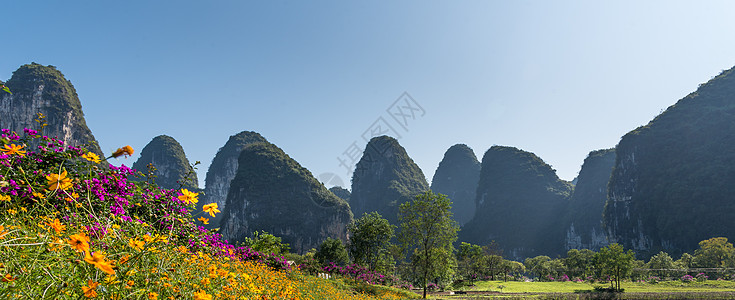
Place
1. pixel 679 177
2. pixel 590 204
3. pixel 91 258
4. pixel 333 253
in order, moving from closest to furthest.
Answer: pixel 91 258 → pixel 333 253 → pixel 679 177 → pixel 590 204

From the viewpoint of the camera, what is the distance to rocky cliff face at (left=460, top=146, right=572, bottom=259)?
108 m

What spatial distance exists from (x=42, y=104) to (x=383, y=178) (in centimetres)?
10024

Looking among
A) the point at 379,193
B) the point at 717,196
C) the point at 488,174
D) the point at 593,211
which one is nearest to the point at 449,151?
the point at 488,174

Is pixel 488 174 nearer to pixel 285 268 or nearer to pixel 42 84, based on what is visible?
pixel 285 268

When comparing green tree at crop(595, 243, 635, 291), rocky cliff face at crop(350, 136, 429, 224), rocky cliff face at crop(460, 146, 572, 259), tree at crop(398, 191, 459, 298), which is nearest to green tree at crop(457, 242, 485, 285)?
green tree at crop(595, 243, 635, 291)

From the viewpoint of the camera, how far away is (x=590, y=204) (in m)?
100

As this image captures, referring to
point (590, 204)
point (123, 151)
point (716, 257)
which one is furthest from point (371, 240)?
point (590, 204)

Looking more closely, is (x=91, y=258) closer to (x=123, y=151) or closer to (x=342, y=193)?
(x=123, y=151)

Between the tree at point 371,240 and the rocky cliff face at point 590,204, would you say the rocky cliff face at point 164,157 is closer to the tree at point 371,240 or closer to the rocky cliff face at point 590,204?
the tree at point 371,240

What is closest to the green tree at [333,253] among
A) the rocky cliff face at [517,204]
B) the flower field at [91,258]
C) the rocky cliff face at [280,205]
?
the flower field at [91,258]

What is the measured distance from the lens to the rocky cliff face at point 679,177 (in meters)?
55.1

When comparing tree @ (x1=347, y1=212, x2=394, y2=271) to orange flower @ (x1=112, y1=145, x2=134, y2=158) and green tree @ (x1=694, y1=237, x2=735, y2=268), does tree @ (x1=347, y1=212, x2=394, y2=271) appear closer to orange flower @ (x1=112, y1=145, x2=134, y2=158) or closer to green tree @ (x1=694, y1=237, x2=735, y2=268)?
orange flower @ (x1=112, y1=145, x2=134, y2=158)

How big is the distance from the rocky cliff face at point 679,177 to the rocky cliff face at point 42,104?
122385mm

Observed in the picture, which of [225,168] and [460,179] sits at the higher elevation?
[460,179]
